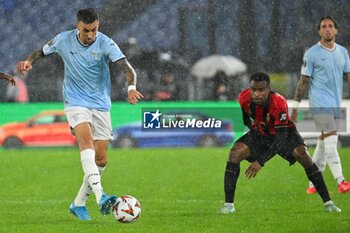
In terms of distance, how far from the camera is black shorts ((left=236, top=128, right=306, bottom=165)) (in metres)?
10.5

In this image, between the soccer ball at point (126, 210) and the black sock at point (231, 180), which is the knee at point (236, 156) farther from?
the soccer ball at point (126, 210)

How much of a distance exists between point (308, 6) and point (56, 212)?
51.2ft

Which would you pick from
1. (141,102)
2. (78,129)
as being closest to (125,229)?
(78,129)

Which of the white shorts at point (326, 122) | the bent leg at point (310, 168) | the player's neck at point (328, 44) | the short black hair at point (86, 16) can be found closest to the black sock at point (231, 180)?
the bent leg at point (310, 168)

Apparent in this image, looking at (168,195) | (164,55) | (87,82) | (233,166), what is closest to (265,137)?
(233,166)

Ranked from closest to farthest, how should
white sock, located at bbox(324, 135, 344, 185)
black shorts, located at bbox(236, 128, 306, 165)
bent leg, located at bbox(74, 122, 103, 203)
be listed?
bent leg, located at bbox(74, 122, 103, 203) → black shorts, located at bbox(236, 128, 306, 165) → white sock, located at bbox(324, 135, 344, 185)

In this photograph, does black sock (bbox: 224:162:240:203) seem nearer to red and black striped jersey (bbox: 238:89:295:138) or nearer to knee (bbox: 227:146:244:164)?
knee (bbox: 227:146:244:164)

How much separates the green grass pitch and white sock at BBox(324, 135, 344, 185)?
0.73 ft

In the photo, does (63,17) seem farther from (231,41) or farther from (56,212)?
(56,212)

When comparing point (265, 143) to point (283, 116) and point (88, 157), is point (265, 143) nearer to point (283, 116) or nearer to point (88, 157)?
point (283, 116)

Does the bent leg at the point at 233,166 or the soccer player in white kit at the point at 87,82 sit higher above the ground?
the soccer player in white kit at the point at 87,82

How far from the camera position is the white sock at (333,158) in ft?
40.8

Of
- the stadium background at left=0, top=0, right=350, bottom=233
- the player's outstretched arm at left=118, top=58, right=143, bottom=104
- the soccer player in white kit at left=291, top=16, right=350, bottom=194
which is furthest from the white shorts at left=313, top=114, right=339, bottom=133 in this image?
the player's outstretched arm at left=118, top=58, right=143, bottom=104

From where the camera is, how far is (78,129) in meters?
10.1
